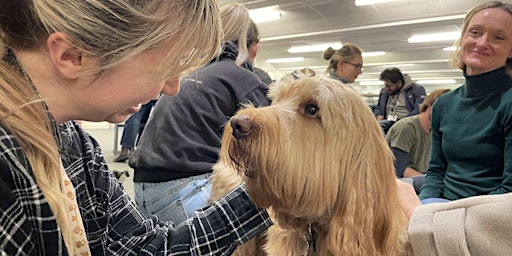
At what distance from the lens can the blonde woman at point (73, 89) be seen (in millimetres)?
747

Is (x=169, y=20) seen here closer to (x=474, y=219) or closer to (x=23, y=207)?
(x=23, y=207)

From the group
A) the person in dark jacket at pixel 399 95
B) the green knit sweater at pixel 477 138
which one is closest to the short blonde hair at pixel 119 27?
the green knit sweater at pixel 477 138

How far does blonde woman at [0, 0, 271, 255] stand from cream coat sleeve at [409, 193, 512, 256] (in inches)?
25.1

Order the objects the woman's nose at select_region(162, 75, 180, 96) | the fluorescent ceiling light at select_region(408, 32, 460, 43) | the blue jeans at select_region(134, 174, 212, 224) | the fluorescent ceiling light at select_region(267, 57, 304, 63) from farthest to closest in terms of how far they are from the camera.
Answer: the fluorescent ceiling light at select_region(267, 57, 304, 63)
the fluorescent ceiling light at select_region(408, 32, 460, 43)
the blue jeans at select_region(134, 174, 212, 224)
the woman's nose at select_region(162, 75, 180, 96)

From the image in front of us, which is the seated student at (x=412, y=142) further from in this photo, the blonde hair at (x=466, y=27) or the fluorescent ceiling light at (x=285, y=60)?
the fluorescent ceiling light at (x=285, y=60)

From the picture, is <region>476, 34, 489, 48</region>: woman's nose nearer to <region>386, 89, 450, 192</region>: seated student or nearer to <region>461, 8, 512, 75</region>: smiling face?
<region>461, 8, 512, 75</region>: smiling face

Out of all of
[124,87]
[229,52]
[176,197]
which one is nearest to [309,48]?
[229,52]

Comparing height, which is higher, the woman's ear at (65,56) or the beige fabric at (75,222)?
the woman's ear at (65,56)

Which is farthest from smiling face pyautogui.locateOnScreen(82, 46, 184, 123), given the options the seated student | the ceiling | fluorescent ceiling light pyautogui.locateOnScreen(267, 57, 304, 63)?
fluorescent ceiling light pyautogui.locateOnScreen(267, 57, 304, 63)

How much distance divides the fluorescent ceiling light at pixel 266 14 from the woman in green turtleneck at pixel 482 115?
8.09 m

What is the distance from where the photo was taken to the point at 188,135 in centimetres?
214

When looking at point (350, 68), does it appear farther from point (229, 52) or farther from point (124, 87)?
point (124, 87)

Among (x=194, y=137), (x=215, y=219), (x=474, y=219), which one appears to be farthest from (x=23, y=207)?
(x=194, y=137)

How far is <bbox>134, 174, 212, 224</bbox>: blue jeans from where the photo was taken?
2.02m
